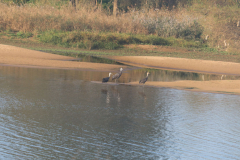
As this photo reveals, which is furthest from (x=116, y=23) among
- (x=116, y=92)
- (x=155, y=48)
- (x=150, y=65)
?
(x=116, y=92)

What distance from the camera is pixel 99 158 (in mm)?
6148

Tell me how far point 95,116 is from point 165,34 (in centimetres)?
3002

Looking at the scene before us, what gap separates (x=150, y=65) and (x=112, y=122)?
14772mm

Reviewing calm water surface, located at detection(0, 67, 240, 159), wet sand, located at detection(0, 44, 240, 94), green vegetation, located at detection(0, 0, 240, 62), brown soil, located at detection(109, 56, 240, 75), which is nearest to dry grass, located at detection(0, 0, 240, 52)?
green vegetation, located at detection(0, 0, 240, 62)

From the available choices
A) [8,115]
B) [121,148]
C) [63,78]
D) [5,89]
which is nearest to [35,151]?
[121,148]

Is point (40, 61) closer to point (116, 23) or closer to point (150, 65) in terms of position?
point (150, 65)

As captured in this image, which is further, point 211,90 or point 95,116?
point 211,90

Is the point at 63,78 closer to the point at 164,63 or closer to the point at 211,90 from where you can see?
the point at 211,90

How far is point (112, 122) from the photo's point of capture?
855 centimetres

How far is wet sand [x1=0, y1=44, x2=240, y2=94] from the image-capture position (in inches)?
588

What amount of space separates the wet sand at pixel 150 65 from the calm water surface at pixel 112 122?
5.84 ft

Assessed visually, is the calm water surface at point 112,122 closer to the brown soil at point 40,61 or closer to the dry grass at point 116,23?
the brown soil at point 40,61

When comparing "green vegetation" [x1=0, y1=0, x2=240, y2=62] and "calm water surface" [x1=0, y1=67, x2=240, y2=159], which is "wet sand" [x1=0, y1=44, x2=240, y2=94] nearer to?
"calm water surface" [x1=0, y1=67, x2=240, y2=159]

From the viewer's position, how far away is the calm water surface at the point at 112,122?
6.56 m
